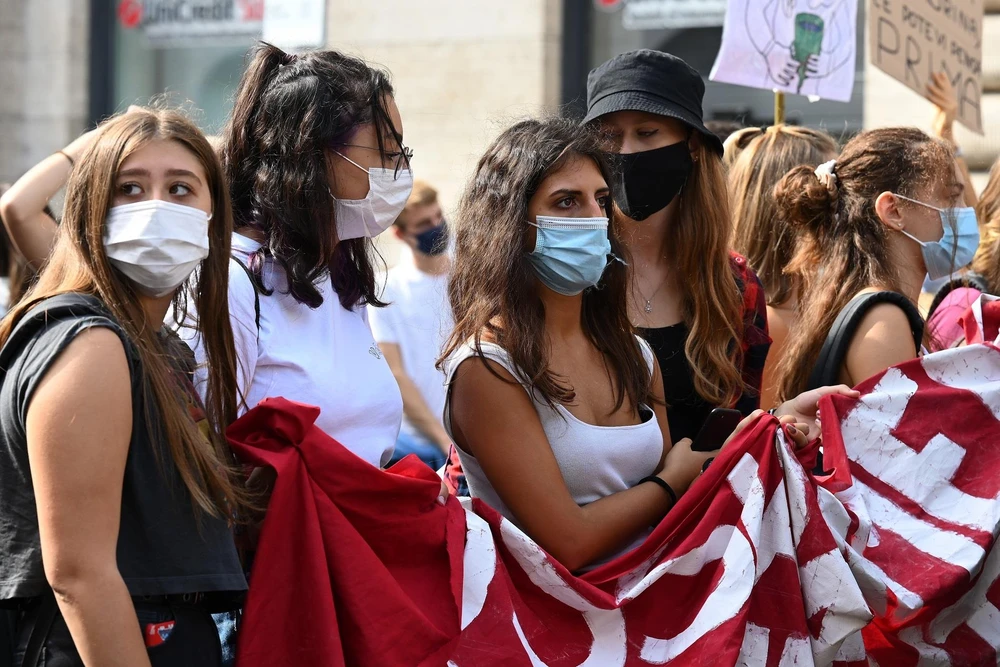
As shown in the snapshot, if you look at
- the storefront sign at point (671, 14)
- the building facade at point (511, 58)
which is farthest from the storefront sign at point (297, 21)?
the storefront sign at point (671, 14)

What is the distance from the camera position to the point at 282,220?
2836 mm

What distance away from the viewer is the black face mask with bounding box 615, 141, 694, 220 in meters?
3.49

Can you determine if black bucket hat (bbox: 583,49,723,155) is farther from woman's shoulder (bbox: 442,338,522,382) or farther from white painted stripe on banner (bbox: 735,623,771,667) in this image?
white painted stripe on banner (bbox: 735,623,771,667)

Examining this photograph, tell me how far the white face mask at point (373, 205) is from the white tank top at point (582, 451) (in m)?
0.37

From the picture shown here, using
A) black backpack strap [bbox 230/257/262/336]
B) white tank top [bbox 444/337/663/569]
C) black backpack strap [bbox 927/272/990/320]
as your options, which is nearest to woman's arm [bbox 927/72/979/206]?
black backpack strap [bbox 927/272/990/320]

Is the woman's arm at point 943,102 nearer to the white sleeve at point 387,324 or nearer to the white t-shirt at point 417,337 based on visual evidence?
the white t-shirt at point 417,337

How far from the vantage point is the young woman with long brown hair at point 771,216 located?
13.5ft

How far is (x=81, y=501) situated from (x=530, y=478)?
1.03 metres

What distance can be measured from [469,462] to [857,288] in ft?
4.31

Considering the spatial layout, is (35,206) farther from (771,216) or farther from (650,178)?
(771,216)

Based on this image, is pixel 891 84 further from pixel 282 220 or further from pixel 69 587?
pixel 69 587

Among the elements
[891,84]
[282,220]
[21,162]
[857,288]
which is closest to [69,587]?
[282,220]

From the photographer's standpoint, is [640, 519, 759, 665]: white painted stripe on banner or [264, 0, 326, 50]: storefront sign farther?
[264, 0, 326, 50]: storefront sign

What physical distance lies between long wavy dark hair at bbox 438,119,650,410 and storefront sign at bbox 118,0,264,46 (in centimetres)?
774
